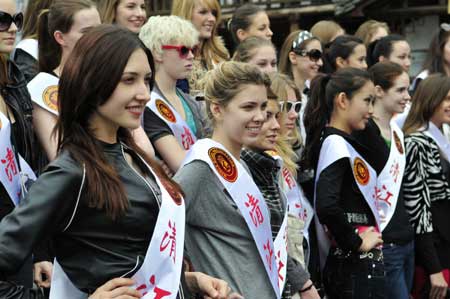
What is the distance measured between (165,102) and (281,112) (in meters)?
0.75

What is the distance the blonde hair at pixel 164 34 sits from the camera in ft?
16.2

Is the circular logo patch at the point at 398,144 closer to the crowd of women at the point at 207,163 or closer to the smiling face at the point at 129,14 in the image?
the crowd of women at the point at 207,163

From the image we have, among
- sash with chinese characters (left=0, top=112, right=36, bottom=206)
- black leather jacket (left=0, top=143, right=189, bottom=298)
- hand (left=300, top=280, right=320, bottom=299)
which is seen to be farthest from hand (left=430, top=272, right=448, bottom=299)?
black leather jacket (left=0, top=143, right=189, bottom=298)

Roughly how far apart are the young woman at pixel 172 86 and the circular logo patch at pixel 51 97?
0.55 m

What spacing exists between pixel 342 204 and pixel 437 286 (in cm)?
102

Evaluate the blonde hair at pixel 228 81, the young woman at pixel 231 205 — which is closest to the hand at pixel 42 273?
the young woman at pixel 231 205

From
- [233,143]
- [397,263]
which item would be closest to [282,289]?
[233,143]

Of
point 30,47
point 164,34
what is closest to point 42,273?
point 30,47

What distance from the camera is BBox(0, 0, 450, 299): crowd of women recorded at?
2707mm

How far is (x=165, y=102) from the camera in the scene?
15.6 ft

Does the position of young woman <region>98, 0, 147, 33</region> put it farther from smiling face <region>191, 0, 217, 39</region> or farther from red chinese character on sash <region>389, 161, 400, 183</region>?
red chinese character on sash <region>389, 161, 400, 183</region>

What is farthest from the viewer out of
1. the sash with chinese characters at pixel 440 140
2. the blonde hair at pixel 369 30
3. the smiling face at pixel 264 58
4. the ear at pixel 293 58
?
the blonde hair at pixel 369 30

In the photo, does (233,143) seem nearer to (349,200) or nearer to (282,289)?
(282,289)

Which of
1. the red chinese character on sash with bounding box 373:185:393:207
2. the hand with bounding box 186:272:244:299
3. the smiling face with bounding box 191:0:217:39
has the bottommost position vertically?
the red chinese character on sash with bounding box 373:185:393:207
